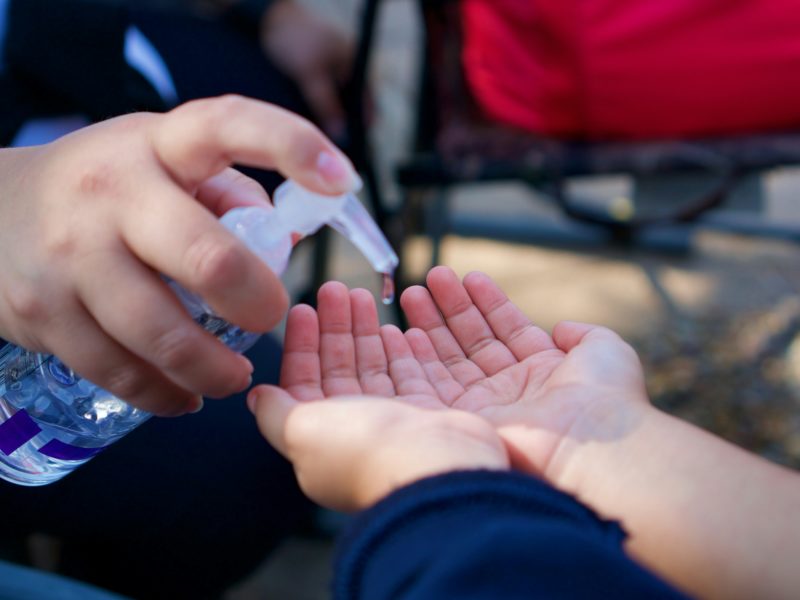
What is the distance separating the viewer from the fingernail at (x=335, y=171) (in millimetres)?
483

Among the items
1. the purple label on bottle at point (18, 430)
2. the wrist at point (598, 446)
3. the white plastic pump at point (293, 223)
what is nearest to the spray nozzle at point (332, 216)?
the white plastic pump at point (293, 223)

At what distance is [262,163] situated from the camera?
19.4 inches

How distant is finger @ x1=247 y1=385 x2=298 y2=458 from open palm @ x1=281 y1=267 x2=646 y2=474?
0.12 ft

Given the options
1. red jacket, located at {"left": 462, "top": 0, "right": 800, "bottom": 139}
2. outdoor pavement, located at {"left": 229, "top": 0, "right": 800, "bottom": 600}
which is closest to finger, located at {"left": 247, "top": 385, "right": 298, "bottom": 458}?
outdoor pavement, located at {"left": 229, "top": 0, "right": 800, "bottom": 600}

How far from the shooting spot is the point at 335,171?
487mm

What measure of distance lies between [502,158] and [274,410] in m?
0.94

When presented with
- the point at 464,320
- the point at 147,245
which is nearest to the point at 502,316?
the point at 464,320

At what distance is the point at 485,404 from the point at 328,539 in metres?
0.76

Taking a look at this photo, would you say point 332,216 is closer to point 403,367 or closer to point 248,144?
point 248,144

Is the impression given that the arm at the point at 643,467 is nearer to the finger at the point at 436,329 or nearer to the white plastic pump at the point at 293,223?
the finger at the point at 436,329

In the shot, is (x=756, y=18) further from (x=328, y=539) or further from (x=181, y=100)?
(x=328, y=539)

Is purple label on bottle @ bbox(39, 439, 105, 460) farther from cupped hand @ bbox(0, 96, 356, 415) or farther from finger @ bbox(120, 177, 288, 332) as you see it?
finger @ bbox(120, 177, 288, 332)

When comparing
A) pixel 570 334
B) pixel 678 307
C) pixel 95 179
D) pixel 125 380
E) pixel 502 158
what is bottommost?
pixel 678 307

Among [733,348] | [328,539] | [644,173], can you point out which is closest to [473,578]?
[328,539]
